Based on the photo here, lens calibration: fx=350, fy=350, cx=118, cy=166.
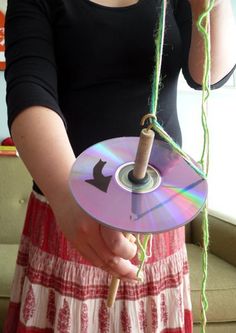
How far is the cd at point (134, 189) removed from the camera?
0.21m

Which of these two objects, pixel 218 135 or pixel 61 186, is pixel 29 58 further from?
pixel 218 135

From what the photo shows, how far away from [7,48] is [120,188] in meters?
0.26

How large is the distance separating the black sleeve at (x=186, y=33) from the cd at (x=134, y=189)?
0.23 m

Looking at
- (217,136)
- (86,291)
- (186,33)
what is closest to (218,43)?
(186,33)

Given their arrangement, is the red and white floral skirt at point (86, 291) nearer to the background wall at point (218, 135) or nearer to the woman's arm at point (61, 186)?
the woman's arm at point (61, 186)

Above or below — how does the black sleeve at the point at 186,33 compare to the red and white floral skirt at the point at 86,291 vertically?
above

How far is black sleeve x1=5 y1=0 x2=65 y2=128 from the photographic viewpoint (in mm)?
335

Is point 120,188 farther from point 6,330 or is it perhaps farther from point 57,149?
point 6,330

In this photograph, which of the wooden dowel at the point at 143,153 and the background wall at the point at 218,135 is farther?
the background wall at the point at 218,135

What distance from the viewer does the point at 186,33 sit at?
1.63ft

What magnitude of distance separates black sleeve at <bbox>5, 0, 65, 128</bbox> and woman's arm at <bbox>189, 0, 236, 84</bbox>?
6.3 inches

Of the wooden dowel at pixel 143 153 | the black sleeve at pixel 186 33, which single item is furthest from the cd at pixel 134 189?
the black sleeve at pixel 186 33

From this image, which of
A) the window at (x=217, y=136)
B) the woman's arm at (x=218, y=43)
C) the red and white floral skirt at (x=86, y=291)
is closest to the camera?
the woman's arm at (x=218, y=43)

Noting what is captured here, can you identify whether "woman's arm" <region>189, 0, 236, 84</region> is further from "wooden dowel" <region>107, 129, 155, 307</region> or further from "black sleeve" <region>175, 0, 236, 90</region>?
"wooden dowel" <region>107, 129, 155, 307</region>
